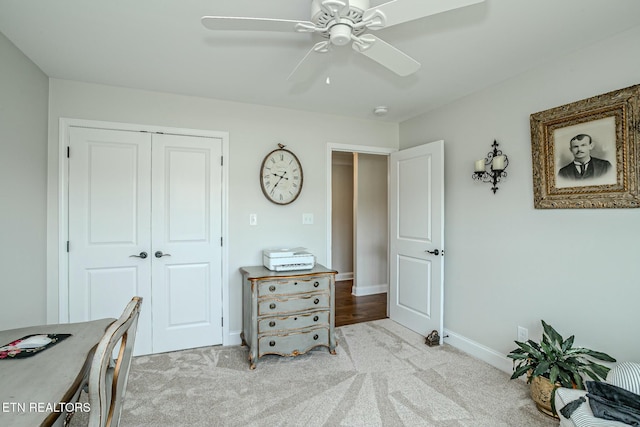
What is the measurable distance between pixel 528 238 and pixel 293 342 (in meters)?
2.10

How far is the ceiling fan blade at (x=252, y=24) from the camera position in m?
1.29

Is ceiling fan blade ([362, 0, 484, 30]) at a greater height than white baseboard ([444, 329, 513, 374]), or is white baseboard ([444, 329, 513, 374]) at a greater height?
ceiling fan blade ([362, 0, 484, 30])

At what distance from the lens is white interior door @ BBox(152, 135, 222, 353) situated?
282 centimetres

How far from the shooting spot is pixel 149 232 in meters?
2.79

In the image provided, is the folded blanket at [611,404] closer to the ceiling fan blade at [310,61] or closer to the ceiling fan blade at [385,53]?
the ceiling fan blade at [385,53]

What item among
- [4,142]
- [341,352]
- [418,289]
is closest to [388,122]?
[418,289]

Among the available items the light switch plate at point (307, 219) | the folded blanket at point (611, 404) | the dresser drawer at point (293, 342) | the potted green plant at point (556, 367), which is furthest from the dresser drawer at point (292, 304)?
the folded blanket at point (611, 404)

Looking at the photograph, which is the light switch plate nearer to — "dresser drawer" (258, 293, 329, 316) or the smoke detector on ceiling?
"dresser drawer" (258, 293, 329, 316)

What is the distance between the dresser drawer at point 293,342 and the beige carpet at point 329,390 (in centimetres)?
10

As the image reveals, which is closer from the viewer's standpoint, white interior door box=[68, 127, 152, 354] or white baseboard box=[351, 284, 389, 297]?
white interior door box=[68, 127, 152, 354]

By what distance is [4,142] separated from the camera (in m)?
1.93

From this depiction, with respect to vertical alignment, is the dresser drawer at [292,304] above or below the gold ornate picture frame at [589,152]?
below

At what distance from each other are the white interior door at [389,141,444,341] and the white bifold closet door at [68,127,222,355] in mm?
1981

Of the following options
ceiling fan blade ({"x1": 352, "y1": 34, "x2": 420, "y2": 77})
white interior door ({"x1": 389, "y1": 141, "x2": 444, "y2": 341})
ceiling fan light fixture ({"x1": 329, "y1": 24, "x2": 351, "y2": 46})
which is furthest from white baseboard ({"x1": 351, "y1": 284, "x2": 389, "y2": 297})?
ceiling fan light fixture ({"x1": 329, "y1": 24, "x2": 351, "y2": 46})
